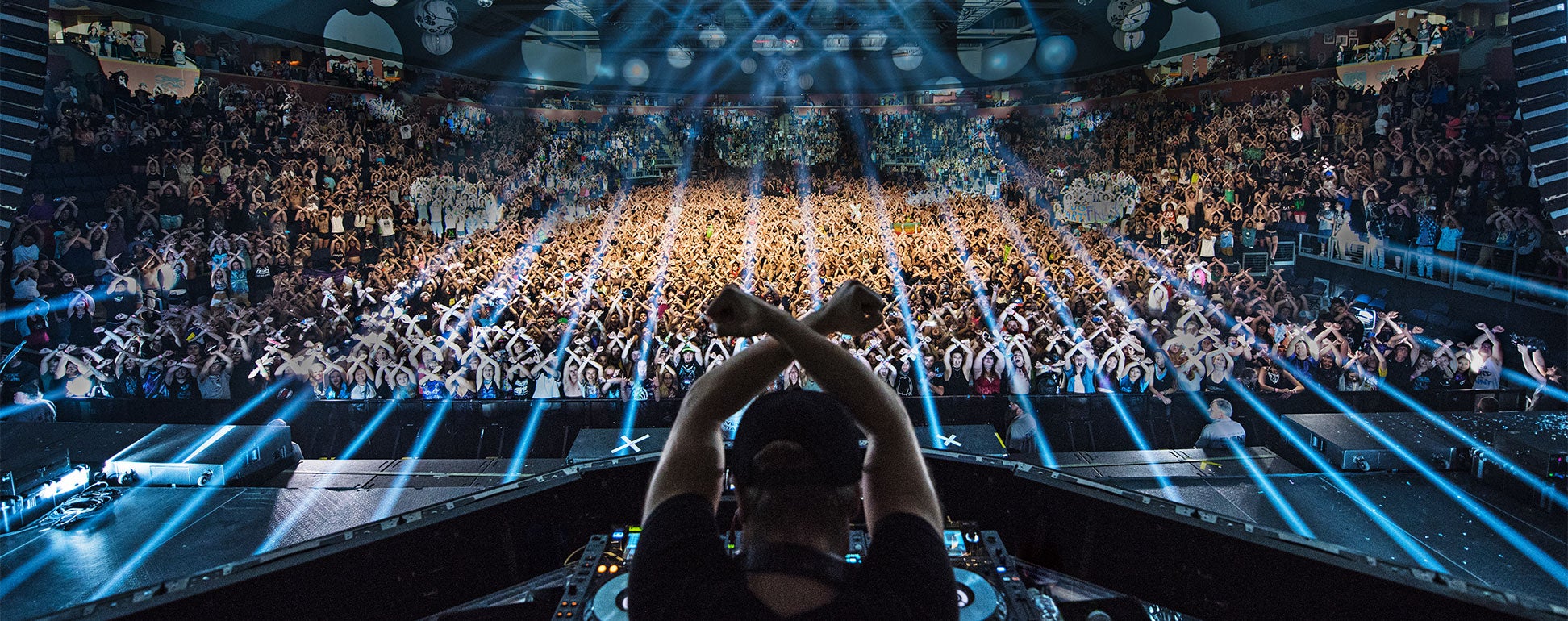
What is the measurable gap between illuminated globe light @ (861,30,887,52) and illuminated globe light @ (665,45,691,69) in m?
4.19

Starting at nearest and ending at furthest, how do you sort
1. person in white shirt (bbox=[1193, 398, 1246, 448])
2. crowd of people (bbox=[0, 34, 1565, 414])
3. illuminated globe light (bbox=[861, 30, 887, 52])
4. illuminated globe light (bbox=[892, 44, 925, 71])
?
person in white shirt (bbox=[1193, 398, 1246, 448]), crowd of people (bbox=[0, 34, 1565, 414]), illuminated globe light (bbox=[861, 30, 887, 52]), illuminated globe light (bbox=[892, 44, 925, 71])

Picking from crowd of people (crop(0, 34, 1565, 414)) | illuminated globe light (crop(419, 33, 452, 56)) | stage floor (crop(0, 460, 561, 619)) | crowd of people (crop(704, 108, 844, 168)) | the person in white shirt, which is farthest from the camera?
crowd of people (crop(704, 108, 844, 168))

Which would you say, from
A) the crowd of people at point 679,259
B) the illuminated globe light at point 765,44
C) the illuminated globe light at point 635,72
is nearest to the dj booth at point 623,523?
the crowd of people at point 679,259

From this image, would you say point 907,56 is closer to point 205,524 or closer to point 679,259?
point 679,259

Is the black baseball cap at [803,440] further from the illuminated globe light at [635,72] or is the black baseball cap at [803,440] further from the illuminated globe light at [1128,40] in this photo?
the illuminated globe light at [635,72]

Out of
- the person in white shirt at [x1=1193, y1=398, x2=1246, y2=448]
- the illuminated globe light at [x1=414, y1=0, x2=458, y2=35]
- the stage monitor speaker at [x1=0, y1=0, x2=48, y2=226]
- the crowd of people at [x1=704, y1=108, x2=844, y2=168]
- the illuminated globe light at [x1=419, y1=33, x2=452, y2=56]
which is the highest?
the illuminated globe light at [x1=414, y1=0, x2=458, y2=35]

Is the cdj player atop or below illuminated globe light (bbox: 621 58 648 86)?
below

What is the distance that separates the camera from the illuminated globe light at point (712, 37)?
57.3 feet

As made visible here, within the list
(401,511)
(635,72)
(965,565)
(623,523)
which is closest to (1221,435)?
(965,565)

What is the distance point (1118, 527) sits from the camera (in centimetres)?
233

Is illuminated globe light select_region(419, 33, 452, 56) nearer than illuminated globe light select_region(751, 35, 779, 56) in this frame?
Yes

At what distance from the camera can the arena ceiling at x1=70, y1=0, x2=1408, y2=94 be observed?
512 inches

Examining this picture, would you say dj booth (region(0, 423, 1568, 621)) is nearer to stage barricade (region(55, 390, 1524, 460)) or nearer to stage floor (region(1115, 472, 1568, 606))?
stage floor (region(1115, 472, 1568, 606))

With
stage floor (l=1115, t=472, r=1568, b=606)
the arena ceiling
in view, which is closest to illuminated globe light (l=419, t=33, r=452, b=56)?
the arena ceiling
